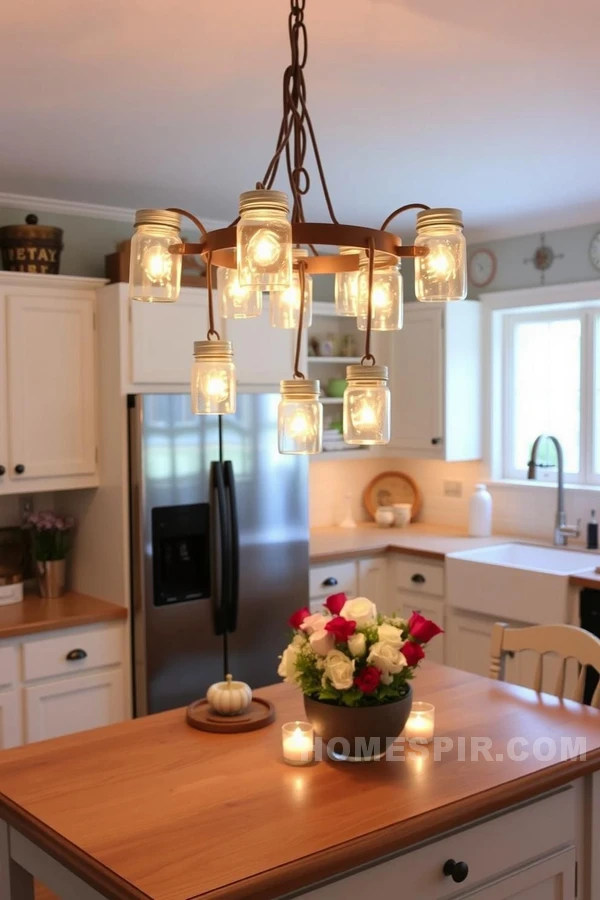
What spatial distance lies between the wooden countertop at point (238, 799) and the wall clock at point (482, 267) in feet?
9.33

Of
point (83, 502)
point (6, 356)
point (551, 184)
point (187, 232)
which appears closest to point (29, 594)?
point (83, 502)

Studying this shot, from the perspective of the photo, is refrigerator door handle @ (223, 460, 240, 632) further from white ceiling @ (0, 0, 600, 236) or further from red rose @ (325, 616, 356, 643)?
red rose @ (325, 616, 356, 643)

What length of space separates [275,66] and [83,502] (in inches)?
82.8

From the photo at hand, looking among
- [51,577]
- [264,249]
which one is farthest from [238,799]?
[51,577]

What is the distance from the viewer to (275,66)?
7.73 ft

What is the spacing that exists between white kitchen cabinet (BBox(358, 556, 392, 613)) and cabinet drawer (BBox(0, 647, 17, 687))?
1686 mm

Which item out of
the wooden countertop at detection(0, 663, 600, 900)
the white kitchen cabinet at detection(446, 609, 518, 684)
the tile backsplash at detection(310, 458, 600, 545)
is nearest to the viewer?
the wooden countertop at detection(0, 663, 600, 900)

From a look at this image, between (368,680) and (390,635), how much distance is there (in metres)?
0.11

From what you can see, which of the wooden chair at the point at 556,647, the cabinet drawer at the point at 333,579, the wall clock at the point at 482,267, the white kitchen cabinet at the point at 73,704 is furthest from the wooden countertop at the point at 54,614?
the wall clock at the point at 482,267

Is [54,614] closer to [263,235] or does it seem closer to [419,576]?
[419,576]

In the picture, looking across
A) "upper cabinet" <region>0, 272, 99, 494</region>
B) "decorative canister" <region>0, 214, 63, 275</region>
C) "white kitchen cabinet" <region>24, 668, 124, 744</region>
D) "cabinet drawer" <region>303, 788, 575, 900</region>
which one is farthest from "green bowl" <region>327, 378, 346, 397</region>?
"cabinet drawer" <region>303, 788, 575, 900</region>

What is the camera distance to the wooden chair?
7.97 ft

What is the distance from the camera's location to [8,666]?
132 inches

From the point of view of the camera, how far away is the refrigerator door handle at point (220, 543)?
365 cm
